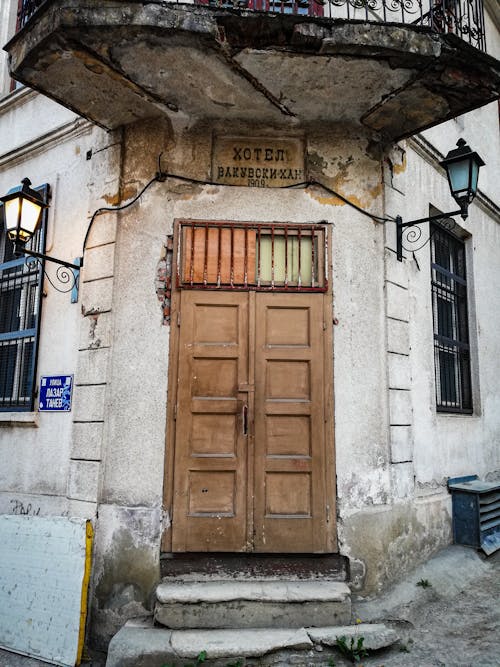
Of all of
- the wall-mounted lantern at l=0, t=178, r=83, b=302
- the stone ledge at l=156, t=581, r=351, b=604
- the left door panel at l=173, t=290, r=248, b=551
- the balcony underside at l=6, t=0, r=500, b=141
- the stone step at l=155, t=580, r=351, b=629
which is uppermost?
the balcony underside at l=6, t=0, r=500, b=141

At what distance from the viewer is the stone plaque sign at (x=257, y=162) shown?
4.97 meters

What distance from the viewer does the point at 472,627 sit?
4203 millimetres

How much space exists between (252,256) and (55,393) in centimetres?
237

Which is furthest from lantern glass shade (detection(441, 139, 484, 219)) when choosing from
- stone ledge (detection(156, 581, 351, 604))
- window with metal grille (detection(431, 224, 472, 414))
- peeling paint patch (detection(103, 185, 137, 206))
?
stone ledge (detection(156, 581, 351, 604))

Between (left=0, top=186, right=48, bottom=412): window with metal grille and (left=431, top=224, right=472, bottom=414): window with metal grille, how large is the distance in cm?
452

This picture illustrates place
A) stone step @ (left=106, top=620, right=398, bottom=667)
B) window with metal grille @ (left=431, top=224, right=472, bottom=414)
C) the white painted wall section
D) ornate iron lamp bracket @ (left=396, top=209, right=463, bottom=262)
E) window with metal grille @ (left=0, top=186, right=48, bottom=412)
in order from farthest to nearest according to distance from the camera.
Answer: window with metal grille @ (left=431, top=224, right=472, bottom=414) → window with metal grille @ (left=0, top=186, right=48, bottom=412) → ornate iron lamp bracket @ (left=396, top=209, right=463, bottom=262) → the white painted wall section → stone step @ (left=106, top=620, right=398, bottom=667)

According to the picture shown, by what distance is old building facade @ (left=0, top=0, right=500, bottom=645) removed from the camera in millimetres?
4273

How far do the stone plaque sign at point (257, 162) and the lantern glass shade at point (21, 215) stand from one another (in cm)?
170

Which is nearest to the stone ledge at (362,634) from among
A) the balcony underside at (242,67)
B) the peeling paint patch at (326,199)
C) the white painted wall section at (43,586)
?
the white painted wall section at (43,586)

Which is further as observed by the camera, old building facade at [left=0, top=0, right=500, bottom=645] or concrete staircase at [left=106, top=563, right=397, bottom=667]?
old building facade at [left=0, top=0, right=500, bottom=645]

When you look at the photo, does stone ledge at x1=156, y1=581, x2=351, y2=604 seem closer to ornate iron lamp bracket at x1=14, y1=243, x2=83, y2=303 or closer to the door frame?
the door frame

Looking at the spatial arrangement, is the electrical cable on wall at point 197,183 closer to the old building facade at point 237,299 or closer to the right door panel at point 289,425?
the old building facade at point 237,299

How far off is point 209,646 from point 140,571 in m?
0.91

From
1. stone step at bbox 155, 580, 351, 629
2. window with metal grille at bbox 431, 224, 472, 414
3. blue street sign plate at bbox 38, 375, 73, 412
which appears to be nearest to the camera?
stone step at bbox 155, 580, 351, 629
